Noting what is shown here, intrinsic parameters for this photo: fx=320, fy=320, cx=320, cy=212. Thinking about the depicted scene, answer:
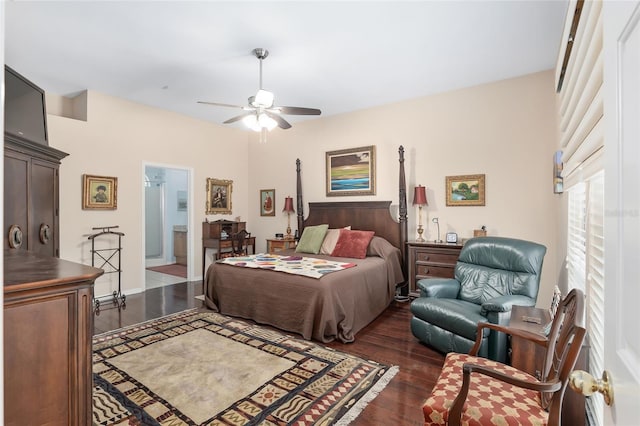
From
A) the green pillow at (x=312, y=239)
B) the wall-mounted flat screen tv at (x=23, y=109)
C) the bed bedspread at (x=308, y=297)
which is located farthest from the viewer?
the green pillow at (x=312, y=239)

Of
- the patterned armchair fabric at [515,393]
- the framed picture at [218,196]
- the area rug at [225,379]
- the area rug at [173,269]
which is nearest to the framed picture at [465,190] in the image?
the area rug at [225,379]

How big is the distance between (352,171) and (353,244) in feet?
4.60

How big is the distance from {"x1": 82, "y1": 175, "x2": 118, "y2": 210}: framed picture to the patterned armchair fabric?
16.3 feet

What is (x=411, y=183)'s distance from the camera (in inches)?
193

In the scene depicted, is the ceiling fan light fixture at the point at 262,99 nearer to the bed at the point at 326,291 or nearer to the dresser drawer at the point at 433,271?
the bed at the point at 326,291

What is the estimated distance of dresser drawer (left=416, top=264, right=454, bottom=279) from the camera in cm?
416

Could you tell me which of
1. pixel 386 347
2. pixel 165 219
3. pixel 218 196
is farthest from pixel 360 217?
pixel 165 219

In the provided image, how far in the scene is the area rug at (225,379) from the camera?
6.63ft

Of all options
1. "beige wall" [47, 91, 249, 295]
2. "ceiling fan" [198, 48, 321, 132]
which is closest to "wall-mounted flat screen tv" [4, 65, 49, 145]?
"beige wall" [47, 91, 249, 295]

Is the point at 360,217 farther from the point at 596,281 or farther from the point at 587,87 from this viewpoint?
the point at 587,87

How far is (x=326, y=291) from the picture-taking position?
3.13m

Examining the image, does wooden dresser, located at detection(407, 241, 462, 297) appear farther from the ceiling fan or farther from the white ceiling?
the ceiling fan

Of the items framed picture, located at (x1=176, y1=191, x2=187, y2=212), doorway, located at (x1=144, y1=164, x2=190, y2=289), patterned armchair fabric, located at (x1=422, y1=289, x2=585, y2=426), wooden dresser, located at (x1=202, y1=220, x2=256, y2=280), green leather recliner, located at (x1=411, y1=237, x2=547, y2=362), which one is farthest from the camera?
framed picture, located at (x1=176, y1=191, x2=187, y2=212)

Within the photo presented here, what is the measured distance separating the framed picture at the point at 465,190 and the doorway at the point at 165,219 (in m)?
5.94
